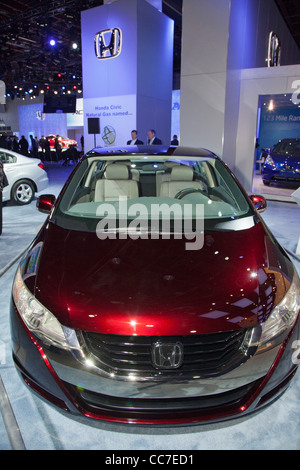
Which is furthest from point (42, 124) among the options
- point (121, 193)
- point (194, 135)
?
point (121, 193)

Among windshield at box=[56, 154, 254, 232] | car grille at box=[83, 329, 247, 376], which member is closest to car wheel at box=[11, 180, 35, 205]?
windshield at box=[56, 154, 254, 232]

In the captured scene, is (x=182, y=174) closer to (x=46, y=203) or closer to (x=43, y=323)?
(x=46, y=203)

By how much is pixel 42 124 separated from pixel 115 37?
20.1 meters

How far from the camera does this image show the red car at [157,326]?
134cm

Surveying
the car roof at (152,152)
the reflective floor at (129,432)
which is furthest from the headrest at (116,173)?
the reflective floor at (129,432)

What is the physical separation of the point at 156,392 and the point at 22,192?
6860 millimetres

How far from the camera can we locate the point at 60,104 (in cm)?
2602

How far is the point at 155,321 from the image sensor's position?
134cm

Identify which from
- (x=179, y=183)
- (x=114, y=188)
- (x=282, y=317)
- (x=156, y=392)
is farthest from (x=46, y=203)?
(x=282, y=317)

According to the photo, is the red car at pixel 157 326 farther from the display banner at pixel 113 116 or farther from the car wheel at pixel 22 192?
the display banner at pixel 113 116

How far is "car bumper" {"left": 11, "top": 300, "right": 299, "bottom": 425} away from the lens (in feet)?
4.38

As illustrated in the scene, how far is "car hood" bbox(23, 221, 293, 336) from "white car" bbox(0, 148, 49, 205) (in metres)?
5.78

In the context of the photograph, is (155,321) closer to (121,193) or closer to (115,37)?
(121,193)

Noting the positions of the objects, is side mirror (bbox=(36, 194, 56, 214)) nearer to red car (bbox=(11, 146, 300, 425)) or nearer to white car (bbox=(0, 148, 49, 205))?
red car (bbox=(11, 146, 300, 425))
